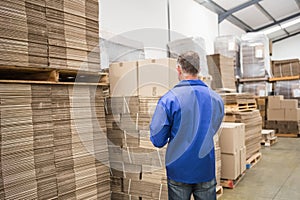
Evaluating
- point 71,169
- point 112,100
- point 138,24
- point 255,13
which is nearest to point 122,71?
point 112,100

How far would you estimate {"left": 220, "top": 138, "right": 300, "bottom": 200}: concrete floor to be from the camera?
12.6 ft

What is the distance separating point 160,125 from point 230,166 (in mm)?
2581

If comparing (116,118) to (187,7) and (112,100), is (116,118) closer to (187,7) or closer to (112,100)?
(112,100)

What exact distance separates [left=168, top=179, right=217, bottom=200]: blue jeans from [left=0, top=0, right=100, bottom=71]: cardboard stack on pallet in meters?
1.47

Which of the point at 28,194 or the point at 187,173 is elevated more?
the point at 187,173

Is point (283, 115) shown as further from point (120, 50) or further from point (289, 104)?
point (120, 50)

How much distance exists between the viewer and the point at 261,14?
426 inches

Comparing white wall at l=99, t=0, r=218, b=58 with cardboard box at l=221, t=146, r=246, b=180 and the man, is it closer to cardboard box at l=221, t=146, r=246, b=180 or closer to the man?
cardboard box at l=221, t=146, r=246, b=180

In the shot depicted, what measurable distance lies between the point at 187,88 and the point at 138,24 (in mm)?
3755

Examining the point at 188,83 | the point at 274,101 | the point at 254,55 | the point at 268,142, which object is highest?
the point at 254,55

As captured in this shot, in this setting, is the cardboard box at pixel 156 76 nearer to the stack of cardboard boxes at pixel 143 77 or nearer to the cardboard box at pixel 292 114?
the stack of cardboard boxes at pixel 143 77

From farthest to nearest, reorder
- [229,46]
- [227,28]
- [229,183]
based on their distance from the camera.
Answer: [227,28] < [229,46] < [229,183]

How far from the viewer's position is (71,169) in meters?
2.65

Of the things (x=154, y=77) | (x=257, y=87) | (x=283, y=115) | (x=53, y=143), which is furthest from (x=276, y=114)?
(x=53, y=143)
